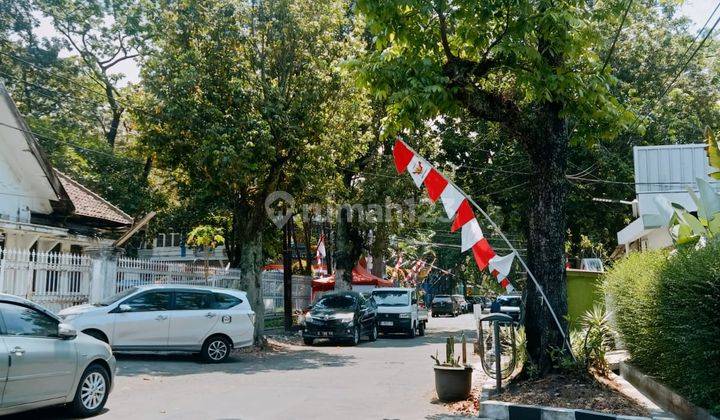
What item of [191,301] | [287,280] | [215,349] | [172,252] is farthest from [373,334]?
[172,252]

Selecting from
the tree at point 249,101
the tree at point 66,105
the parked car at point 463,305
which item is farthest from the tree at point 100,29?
the parked car at point 463,305

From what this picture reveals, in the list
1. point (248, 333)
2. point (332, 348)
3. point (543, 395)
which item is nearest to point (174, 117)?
point (248, 333)

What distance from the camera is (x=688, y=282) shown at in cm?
700

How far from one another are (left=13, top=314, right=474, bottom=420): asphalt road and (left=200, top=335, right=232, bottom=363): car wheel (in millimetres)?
308

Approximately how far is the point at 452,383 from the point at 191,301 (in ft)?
24.0

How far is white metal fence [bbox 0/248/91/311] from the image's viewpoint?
46.2 ft

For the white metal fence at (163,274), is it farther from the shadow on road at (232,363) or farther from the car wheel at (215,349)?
the car wheel at (215,349)

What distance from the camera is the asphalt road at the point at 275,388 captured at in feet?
28.5

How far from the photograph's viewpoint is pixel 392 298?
24.9m

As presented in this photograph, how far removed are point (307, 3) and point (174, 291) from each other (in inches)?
372

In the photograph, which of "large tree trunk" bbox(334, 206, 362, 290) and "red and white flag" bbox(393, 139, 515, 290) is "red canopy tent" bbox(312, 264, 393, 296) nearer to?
"large tree trunk" bbox(334, 206, 362, 290)

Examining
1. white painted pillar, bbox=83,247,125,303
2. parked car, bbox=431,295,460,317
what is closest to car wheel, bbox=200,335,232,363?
white painted pillar, bbox=83,247,125,303

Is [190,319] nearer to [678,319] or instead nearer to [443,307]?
[678,319]

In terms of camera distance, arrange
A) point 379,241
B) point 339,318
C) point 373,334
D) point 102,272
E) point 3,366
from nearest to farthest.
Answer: point 3,366 → point 102,272 → point 339,318 → point 373,334 → point 379,241
